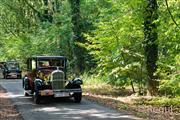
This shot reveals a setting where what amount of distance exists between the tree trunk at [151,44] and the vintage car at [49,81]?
140 inches

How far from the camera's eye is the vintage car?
16953mm

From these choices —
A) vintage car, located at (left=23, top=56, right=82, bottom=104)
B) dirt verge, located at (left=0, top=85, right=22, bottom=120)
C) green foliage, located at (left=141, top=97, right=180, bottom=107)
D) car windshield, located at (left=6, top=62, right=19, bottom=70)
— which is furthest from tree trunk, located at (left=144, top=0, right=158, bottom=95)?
car windshield, located at (left=6, top=62, right=19, bottom=70)

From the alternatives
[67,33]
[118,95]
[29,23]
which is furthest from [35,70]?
→ [29,23]

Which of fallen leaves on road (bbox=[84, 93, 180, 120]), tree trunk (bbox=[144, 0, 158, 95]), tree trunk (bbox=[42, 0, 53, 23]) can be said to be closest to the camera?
fallen leaves on road (bbox=[84, 93, 180, 120])

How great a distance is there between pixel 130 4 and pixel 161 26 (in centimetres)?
203

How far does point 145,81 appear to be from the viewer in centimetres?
2061

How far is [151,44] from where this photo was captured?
18750mm

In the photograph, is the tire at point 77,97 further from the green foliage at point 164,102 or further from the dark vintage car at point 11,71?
the dark vintage car at point 11,71

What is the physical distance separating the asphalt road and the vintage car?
1.42 ft

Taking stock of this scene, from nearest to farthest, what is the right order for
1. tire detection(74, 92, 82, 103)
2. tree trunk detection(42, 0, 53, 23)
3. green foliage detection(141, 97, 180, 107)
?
1. green foliage detection(141, 97, 180, 107)
2. tire detection(74, 92, 82, 103)
3. tree trunk detection(42, 0, 53, 23)

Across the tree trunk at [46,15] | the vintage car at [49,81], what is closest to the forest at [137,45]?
the vintage car at [49,81]

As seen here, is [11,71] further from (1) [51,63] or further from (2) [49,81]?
(2) [49,81]

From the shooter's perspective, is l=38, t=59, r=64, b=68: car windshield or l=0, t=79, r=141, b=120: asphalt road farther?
l=38, t=59, r=64, b=68: car windshield

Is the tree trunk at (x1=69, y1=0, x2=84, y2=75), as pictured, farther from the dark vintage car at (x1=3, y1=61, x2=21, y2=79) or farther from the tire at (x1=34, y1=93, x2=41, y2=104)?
the tire at (x1=34, y1=93, x2=41, y2=104)
